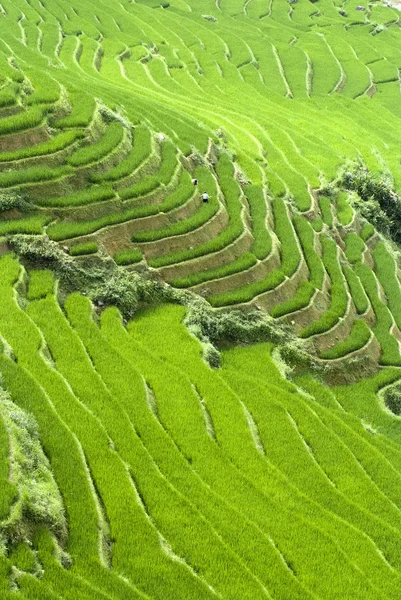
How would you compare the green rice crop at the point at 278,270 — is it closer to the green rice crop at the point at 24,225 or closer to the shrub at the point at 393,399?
the shrub at the point at 393,399

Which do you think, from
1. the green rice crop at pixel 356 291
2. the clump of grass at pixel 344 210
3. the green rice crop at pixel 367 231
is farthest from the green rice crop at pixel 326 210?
the green rice crop at pixel 356 291

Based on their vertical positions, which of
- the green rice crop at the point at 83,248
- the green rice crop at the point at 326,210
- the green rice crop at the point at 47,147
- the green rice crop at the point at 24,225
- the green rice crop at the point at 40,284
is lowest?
the green rice crop at the point at 40,284

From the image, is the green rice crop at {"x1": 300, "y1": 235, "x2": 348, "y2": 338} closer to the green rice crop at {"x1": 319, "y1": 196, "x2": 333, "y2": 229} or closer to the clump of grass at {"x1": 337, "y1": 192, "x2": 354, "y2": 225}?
the green rice crop at {"x1": 319, "y1": 196, "x2": 333, "y2": 229}

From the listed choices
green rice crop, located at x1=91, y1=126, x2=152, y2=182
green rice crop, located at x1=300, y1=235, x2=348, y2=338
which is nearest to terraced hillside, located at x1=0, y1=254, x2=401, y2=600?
green rice crop, located at x1=300, y1=235, x2=348, y2=338

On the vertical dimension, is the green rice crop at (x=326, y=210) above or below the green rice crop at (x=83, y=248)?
above

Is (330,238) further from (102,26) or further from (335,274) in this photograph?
(102,26)

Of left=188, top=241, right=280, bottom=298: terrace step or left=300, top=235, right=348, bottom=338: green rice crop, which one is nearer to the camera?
left=188, top=241, right=280, bottom=298: terrace step

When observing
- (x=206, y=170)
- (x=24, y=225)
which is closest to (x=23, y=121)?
(x=24, y=225)
